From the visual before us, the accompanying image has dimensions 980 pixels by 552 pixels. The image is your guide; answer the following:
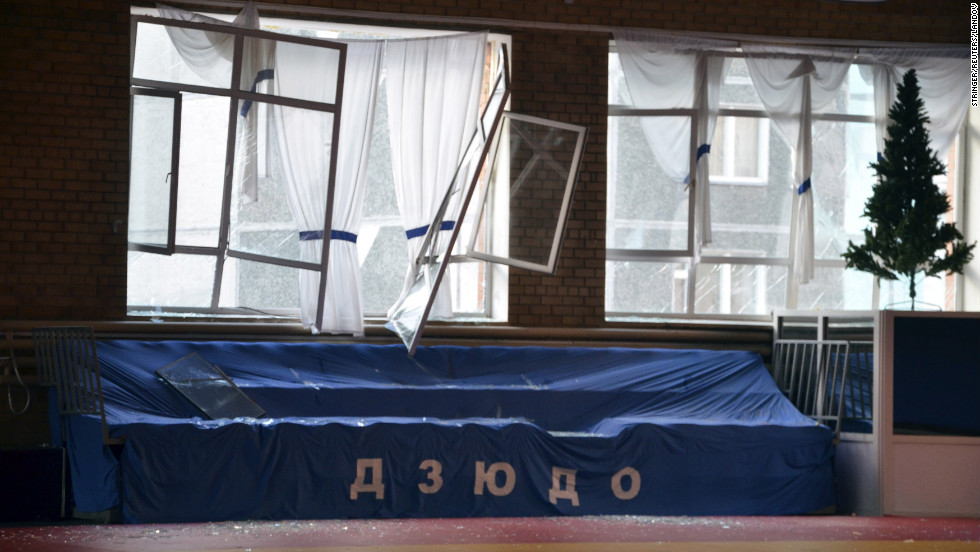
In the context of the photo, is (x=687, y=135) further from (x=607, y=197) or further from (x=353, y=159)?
(x=353, y=159)

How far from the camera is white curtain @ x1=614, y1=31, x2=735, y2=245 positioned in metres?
7.90

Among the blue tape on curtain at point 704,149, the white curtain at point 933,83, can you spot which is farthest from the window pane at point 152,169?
the white curtain at point 933,83

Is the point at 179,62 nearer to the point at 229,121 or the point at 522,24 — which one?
the point at 229,121

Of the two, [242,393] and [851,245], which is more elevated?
[851,245]

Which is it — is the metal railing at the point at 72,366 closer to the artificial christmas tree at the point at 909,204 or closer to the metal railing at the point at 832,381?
the metal railing at the point at 832,381

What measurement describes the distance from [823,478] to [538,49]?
11.7 feet

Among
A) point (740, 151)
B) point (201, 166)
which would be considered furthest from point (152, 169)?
point (740, 151)

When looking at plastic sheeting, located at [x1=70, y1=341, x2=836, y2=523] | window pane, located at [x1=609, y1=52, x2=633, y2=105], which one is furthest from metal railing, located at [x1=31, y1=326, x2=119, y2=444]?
window pane, located at [x1=609, y1=52, x2=633, y2=105]

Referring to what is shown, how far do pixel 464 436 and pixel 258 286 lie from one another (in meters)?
1.96

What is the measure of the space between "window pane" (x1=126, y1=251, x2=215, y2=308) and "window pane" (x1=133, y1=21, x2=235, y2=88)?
3.81ft

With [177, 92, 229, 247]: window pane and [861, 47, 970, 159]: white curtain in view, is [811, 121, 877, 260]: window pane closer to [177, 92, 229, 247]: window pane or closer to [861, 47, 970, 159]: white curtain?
[861, 47, 970, 159]: white curtain

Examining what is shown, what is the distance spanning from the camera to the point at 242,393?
21.6 feet

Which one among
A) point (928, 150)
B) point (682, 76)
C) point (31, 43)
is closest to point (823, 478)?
point (928, 150)

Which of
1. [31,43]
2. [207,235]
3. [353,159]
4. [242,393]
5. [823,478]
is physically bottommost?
[823,478]
